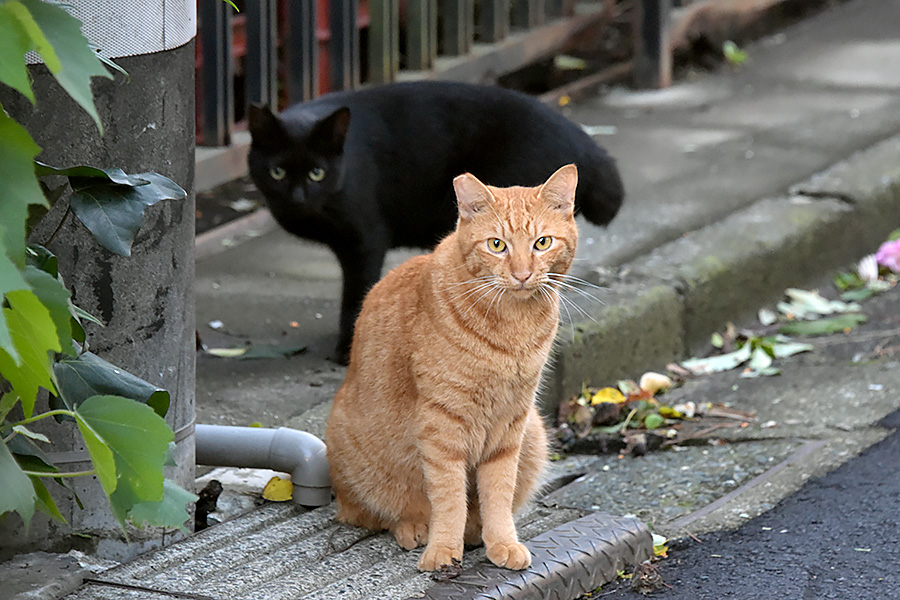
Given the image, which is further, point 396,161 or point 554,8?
point 554,8

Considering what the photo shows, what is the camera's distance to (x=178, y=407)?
2.68m

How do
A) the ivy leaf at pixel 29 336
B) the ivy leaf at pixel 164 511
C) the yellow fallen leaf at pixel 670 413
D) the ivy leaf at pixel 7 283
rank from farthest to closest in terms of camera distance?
the yellow fallen leaf at pixel 670 413 < the ivy leaf at pixel 164 511 < the ivy leaf at pixel 29 336 < the ivy leaf at pixel 7 283

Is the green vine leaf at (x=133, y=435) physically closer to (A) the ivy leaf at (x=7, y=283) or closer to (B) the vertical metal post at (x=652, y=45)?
(A) the ivy leaf at (x=7, y=283)

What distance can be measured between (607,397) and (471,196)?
146 cm

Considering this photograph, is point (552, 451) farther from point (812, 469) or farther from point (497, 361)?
point (497, 361)

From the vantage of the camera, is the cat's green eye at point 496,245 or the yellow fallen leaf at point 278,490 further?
the yellow fallen leaf at point 278,490

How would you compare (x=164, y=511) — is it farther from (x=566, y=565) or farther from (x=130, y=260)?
(x=566, y=565)

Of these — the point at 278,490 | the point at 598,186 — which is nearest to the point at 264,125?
the point at 598,186

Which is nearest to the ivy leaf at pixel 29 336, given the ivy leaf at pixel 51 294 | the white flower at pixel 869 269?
the ivy leaf at pixel 51 294

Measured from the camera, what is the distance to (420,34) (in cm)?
602

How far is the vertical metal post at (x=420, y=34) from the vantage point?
19.6 ft

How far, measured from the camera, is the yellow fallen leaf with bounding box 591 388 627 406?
12.7ft

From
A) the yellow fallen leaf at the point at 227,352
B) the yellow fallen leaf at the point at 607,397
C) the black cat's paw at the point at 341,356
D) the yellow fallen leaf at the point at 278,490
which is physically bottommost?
the yellow fallen leaf at the point at 607,397

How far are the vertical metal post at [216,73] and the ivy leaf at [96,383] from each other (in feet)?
10.2
